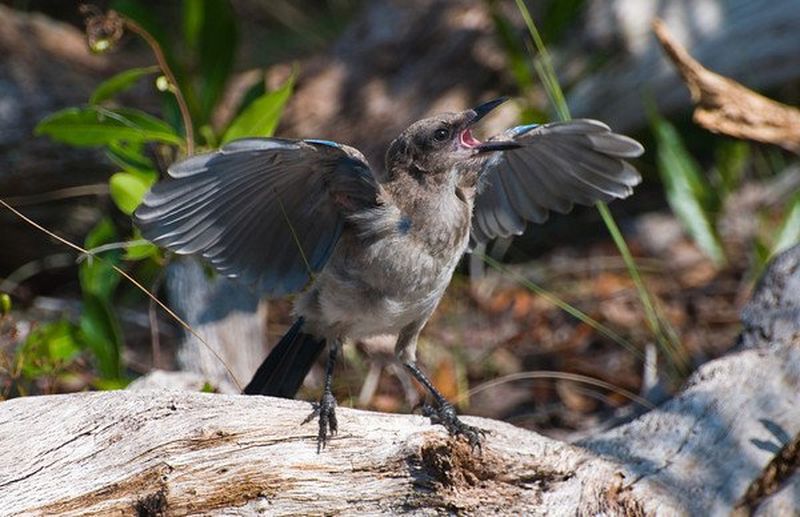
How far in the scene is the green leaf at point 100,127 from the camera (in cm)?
443

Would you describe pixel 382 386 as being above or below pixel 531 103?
below

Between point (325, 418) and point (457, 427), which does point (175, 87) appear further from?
point (457, 427)

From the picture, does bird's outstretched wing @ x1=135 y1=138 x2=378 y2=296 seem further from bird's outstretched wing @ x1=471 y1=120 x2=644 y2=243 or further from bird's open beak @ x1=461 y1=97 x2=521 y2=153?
bird's outstretched wing @ x1=471 y1=120 x2=644 y2=243

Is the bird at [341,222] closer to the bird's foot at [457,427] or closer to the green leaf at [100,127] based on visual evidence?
the bird's foot at [457,427]

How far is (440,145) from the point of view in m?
3.81

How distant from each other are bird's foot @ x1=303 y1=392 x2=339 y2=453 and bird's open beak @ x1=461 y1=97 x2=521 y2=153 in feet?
3.20

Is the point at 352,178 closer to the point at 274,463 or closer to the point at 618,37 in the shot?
the point at 274,463

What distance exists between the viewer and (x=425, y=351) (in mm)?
5621

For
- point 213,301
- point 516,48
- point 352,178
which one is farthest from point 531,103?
point 352,178

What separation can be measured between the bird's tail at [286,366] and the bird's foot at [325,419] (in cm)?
76

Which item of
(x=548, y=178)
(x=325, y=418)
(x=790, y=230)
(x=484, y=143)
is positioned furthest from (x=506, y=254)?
(x=325, y=418)

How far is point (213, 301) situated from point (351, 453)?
1.94 m

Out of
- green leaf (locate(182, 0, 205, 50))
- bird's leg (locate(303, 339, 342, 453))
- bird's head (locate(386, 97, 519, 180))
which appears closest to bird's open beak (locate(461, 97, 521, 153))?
bird's head (locate(386, 97, 519, 180))

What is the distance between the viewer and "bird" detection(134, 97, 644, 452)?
356cm
